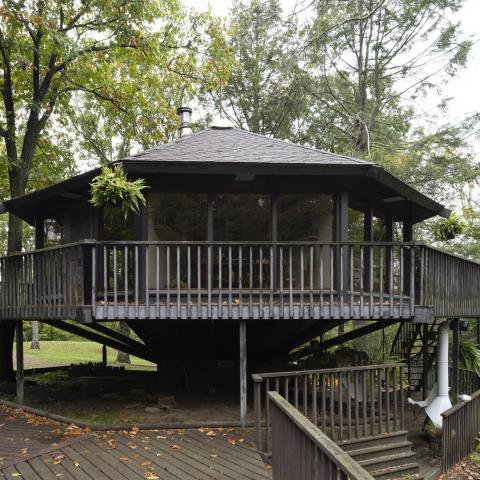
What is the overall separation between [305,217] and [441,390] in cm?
399

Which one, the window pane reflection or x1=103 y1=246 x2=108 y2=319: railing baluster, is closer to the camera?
x1=103 y1=246 x2=108 y2=319: railing baluster

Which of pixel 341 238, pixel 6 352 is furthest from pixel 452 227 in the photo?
pixel 6 352

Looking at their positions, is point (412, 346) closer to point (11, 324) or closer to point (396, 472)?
point (396, 472)

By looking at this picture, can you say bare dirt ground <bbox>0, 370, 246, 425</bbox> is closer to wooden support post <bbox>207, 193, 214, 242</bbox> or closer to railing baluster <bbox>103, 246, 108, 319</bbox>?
railing baluster <bbox>103, 246, 108, 319</bbox>

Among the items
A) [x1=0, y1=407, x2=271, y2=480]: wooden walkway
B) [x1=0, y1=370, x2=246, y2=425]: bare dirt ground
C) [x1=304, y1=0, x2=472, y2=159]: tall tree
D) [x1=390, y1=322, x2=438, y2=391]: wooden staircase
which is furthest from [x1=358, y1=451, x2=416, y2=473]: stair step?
[x1=304, y1=0, x2=472, y2=159]: tall tree

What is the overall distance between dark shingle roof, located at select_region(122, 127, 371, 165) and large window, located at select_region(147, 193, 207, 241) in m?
0.78

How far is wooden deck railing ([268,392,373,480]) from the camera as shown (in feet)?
9.44

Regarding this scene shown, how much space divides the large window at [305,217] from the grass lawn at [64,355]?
37.4ft

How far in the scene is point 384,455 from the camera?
6.17m

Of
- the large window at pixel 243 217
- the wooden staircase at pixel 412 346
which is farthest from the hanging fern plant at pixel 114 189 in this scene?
the wooden staircase at pixel 412 346

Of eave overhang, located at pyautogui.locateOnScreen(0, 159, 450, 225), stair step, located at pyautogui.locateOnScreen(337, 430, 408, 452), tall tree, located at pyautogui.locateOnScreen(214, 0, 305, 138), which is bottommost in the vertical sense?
stair step, located at pyautogui.locateOnScreen(337, 430, 408, 452)

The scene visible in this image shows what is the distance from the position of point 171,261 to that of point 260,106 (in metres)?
16.1

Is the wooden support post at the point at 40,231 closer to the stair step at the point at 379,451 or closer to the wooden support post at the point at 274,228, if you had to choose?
the wooden support post at the point at 274,228

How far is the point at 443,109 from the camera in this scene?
61.0ft
